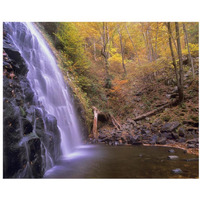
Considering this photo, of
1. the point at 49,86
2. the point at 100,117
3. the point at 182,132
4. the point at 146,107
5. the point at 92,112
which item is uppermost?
the point at 49,86

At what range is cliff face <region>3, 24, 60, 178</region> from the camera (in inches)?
90.6

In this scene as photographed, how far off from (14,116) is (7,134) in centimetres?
32

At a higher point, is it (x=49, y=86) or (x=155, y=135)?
(x=49, y=86)

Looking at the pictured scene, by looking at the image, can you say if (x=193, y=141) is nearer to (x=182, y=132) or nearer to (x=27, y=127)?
(x=182, y=132)

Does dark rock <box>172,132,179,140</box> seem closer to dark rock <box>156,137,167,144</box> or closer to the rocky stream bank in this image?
the rocky stream bank

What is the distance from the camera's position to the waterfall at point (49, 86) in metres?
4.68

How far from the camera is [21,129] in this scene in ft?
8.39

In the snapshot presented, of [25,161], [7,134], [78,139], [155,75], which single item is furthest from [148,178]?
[155,75]

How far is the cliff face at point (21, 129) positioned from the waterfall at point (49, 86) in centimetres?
101

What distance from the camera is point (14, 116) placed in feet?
8.13

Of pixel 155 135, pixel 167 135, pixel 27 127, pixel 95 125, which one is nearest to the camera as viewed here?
pixel 27 127

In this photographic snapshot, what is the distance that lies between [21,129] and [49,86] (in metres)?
2.94

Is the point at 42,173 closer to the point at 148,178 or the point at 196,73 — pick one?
the point at 148,178

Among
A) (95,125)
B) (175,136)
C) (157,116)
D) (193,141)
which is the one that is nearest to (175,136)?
(175,136)
